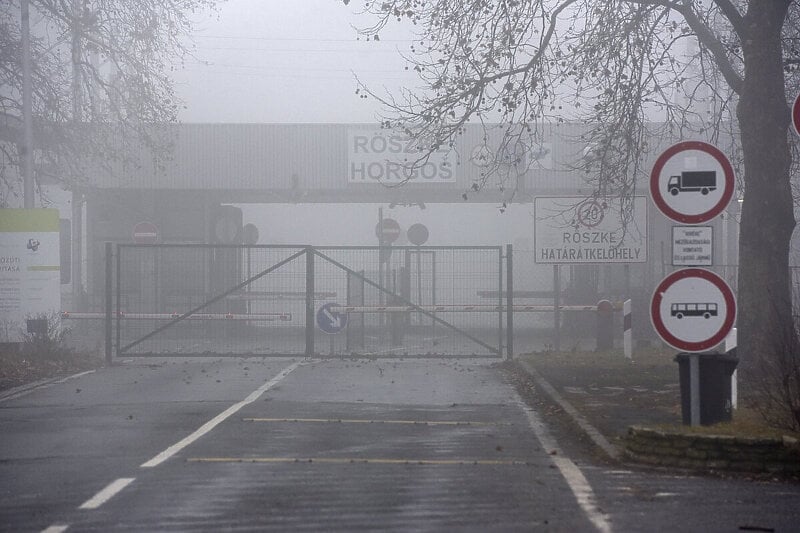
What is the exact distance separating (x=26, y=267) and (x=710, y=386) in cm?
1316

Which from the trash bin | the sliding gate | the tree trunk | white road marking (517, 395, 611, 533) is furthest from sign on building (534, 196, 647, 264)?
the trash bin

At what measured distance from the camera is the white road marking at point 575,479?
689 centimetres

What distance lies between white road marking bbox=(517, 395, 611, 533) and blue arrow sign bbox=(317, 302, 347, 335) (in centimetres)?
962

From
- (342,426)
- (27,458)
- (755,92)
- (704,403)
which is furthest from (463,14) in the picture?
(27,458)

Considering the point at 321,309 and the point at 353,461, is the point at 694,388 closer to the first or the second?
the point at 353,461

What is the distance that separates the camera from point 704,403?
31.4 feet

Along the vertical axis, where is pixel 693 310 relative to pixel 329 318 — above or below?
above

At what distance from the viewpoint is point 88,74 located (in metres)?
24.3

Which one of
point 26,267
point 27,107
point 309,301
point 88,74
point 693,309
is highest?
point 88,74

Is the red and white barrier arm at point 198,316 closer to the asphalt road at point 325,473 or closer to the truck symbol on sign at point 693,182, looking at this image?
the asphalt road at point 325,473

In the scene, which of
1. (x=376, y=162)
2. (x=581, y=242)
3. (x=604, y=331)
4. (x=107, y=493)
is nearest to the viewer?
(x=107, y=493)

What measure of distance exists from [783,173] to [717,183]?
551 cm

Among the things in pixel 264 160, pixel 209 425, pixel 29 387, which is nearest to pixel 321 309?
pixel 29 387

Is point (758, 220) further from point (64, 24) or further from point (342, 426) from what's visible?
point (64, 24)
